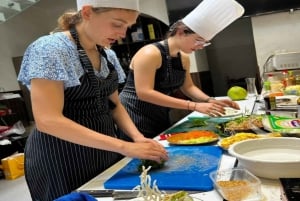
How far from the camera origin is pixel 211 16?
1.84 m

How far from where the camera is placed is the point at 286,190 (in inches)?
26.6

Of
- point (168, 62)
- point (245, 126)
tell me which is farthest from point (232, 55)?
point (245, 126)

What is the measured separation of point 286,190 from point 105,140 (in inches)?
22.1

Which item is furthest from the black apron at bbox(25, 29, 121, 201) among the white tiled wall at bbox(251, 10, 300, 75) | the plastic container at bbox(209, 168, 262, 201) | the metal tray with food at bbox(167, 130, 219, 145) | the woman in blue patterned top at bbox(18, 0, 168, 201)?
the white tiled wall at bbox(251, 10, 300, 75)

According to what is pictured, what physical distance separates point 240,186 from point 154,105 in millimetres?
1101

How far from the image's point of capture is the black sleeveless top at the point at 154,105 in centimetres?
181

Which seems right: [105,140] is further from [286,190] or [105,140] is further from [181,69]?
[181,69]

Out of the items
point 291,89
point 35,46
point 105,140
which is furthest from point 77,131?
point 291,89

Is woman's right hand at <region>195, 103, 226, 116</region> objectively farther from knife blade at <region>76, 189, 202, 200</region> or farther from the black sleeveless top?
knife blade at <region>76, 189, 202, 200</region>

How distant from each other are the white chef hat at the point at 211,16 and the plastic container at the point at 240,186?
3.64 feet

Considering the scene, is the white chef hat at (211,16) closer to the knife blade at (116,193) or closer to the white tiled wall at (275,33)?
the knife blade at (116,193)

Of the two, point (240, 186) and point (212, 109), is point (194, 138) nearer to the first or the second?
point (212, 109)

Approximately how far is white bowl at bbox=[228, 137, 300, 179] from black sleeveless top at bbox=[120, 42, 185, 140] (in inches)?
35.6

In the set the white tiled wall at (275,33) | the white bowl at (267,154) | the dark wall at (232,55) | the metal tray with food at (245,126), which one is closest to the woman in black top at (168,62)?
the metal tray with food at (245,126)
